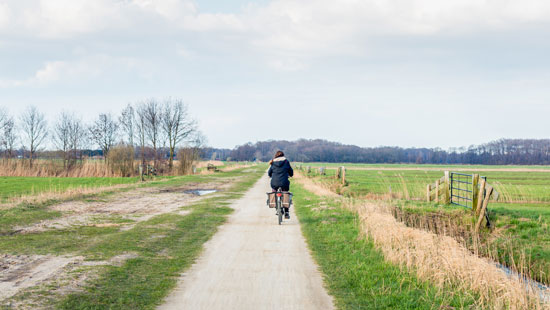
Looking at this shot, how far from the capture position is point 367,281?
712cm

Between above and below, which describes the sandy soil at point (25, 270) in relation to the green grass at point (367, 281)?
above

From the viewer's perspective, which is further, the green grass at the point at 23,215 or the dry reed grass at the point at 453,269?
the green grass at the point at 23,215

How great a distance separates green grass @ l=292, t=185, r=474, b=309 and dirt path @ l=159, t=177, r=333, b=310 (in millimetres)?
279

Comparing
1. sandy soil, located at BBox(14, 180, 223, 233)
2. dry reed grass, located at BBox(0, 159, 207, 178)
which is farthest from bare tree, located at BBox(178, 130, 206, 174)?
Answer: sandy soil, located at BBox(14, 180, 223, 233)

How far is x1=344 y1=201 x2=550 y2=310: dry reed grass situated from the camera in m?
6.31

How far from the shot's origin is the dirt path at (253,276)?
5785 mm

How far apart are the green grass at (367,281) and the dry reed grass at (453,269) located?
23cm

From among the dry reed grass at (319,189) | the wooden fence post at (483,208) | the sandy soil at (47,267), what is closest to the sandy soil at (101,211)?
the sandy soil at (47,267)

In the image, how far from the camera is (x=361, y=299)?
6.18 meters

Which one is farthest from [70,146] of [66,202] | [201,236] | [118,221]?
[201,236]

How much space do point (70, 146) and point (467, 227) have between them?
56088mm

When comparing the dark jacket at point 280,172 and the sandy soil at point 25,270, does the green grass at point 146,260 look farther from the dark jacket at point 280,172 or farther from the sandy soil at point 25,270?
the dark jacket at point 280,172

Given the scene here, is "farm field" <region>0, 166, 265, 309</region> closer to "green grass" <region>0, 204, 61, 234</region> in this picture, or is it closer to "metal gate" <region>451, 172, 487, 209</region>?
"green grass" <region>0, 204, 61, 234</region>

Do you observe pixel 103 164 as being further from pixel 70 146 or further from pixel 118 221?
pixel 118 221
